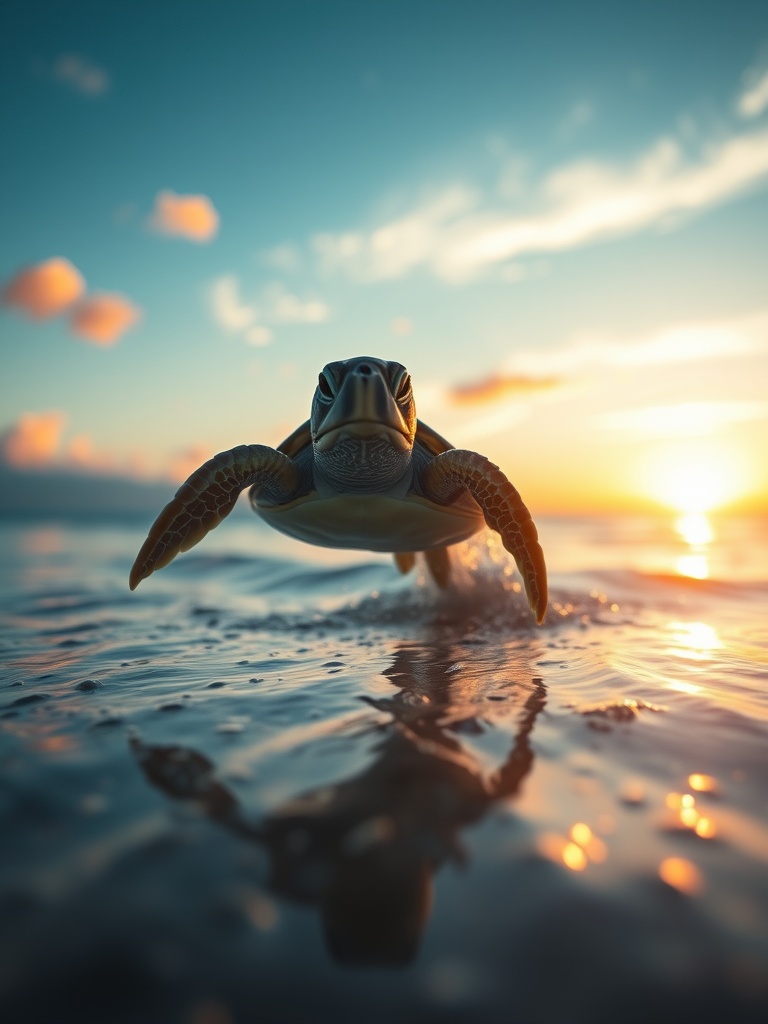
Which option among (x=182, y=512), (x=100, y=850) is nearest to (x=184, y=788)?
(x=100, y=850)

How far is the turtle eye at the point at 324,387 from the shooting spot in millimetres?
4276

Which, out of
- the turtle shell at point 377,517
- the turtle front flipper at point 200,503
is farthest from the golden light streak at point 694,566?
the turtle front flipper at point 200,503

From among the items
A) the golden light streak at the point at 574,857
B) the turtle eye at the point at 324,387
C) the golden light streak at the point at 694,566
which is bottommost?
the golden light streak at the point at 574,857

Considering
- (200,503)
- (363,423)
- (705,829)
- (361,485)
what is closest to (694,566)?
(361,485)

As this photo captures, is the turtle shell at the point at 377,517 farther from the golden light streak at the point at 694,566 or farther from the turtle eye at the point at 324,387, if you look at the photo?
the golden light streak at the point at 694,566

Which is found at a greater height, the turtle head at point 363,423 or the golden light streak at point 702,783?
the turtle head at point 363,423

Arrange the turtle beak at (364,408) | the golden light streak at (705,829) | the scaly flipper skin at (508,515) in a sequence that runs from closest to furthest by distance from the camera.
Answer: the golden light streak at (705,829), the turtle beak at (364,408), the scaly flipper skin at (508,515)

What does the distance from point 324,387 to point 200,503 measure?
131cm

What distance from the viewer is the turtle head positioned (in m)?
3.99

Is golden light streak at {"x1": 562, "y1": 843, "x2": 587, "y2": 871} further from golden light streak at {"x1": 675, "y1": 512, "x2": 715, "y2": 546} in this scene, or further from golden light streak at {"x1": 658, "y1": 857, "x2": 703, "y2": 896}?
golden light streak at {"x1": 675, "y1": 512, "x2": 715, "y2": 546}

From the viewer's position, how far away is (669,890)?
4.47 ft

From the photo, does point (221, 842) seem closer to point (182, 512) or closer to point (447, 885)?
point (447, 885)

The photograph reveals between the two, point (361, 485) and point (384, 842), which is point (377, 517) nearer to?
point (361, 485)

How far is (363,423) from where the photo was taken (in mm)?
4043
